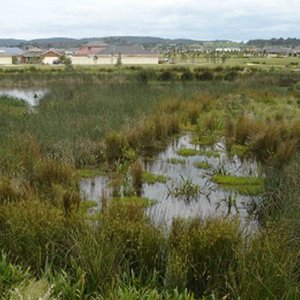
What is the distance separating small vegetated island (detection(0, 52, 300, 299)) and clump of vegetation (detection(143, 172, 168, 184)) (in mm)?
24

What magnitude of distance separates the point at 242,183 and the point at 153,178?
5.05ft

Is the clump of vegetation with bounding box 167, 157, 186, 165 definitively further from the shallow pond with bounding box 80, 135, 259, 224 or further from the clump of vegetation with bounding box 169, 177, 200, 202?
the clump of vegetation with bounding box 169, 177, 200, 202

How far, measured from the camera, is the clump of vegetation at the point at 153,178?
26.9 feet

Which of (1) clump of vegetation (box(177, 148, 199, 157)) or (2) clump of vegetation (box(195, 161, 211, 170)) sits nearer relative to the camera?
(2) clump of vegetation (box(195, 161, 211, 170))

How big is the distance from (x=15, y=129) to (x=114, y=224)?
6.75 m

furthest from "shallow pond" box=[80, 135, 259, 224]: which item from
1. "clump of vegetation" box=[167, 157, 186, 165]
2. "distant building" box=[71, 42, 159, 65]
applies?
"distant building" box=[71, 42, 159, 65]

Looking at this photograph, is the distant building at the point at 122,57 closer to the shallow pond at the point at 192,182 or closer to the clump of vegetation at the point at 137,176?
the shallow pond at the point at 192,182

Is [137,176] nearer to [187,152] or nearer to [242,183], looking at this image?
[242,183]

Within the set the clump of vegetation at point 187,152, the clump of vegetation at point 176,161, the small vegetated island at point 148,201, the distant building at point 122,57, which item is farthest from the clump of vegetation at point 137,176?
the distant building at point 122,57

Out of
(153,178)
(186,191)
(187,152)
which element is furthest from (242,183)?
(187,152)

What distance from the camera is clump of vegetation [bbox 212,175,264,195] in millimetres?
7496

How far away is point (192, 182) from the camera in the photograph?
26.2ft

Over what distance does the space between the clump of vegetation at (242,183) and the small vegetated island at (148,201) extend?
35 mm

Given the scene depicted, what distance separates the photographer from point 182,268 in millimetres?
4055
